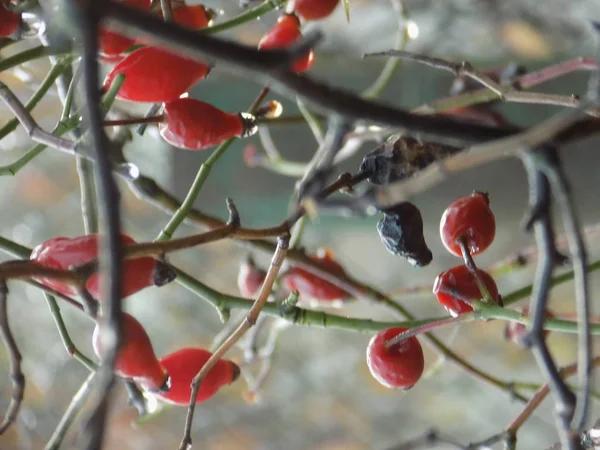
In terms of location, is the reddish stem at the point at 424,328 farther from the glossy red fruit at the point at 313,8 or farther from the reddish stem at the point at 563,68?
the glossy red fruit at the point at 313,8

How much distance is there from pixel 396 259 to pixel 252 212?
0.28 metres

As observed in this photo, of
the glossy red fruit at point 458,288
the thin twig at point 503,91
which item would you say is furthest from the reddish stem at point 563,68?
the glossy red fruit at point 458,288

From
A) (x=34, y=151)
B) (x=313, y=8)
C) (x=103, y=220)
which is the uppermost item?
(x=313, y=8)

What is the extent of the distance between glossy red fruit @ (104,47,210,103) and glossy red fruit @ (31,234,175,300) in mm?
79

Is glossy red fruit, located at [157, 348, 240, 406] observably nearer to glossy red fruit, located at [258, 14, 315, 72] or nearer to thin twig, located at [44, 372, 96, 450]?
thin twig, located at [44, 372, 96, 450]

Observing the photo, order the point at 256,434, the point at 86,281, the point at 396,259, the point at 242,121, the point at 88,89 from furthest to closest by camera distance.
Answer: the point at 256,434, the point at 396,259, the point at 242,121, the point at 86,281, the point at 88,89

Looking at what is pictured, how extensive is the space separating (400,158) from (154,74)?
5.1 inches

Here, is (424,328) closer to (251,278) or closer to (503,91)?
(503,91)

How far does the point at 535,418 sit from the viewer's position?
1.08m

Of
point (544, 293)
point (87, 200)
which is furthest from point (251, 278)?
point (544, 293)

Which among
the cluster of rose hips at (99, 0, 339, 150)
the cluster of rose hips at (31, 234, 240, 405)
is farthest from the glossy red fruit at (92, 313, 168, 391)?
the cluster of rose hips at (99, 0, 339, 150)

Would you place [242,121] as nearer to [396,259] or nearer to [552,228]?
[552,228]

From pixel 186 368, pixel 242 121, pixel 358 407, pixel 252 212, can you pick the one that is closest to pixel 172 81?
pixel 242 121

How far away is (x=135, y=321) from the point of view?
0.30m
